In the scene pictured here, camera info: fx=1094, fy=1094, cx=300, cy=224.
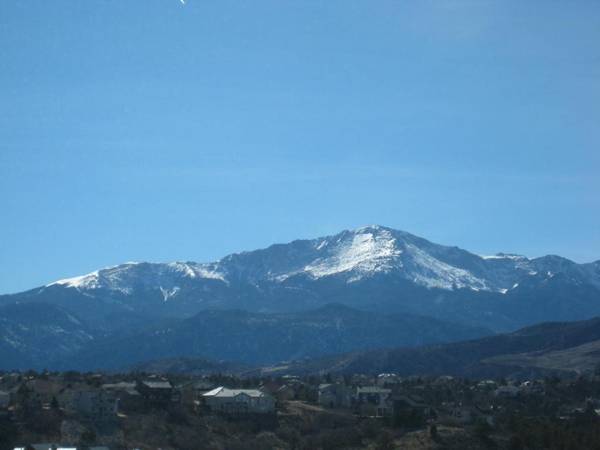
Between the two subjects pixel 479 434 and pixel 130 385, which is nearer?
pixel 479 434

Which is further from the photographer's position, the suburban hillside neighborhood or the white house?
the white house

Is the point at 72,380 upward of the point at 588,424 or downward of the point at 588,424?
upward

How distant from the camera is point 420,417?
388 ft

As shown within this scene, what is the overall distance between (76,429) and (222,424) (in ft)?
53.4

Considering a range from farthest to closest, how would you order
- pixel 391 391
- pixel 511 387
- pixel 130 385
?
pixel 511 387 < pixel 391 391 < pixel 130 385

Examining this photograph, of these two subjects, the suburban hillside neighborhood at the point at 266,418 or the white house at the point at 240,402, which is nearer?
the suburban hillside neighborhood at the point at 266,418

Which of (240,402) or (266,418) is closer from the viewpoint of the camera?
(266,418)

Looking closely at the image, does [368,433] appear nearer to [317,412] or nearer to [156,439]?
[317,412]

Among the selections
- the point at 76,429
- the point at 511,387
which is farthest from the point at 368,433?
the point at 511,387

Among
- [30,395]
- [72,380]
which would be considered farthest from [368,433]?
[72,380]

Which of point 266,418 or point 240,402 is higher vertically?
point 240,402

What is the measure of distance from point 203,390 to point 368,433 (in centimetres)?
3753

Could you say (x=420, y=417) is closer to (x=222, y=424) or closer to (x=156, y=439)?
(x=222, y=424)

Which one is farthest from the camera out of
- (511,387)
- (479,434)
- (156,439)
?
(511,387)
